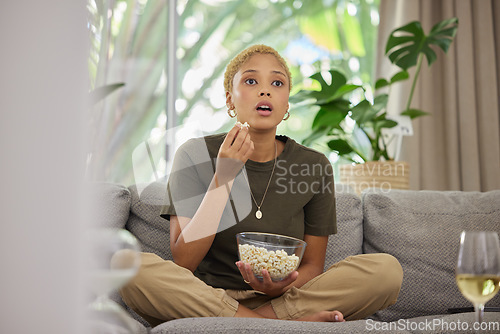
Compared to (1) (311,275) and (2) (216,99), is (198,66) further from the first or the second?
(1) (311,275)

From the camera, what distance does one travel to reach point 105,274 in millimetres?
305

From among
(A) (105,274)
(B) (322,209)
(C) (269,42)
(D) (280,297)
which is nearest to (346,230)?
(B) (322,209)

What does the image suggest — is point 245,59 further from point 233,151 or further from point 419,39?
point 419,39

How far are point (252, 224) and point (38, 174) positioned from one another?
3.84 feet

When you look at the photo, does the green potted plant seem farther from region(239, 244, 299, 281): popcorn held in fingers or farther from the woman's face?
region(239, 244, 299, 281): popcorn held in fingers

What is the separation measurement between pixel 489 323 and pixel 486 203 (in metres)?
0.72

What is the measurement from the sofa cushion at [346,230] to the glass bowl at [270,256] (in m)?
0.42

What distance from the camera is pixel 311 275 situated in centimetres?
139

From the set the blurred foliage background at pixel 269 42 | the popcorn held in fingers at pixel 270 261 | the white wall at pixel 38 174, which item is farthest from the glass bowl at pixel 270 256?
the blurred foliage background at pixel 269 42

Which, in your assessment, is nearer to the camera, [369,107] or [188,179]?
[188,179]

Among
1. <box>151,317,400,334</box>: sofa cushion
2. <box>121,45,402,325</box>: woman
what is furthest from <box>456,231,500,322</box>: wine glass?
<box>121,45,402,325</box>: woman

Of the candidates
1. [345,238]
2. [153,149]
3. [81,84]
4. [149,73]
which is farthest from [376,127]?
[81,84]

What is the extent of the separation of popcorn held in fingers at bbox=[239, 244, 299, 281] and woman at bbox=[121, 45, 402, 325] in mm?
18

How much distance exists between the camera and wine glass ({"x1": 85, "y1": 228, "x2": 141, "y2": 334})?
278 mm
